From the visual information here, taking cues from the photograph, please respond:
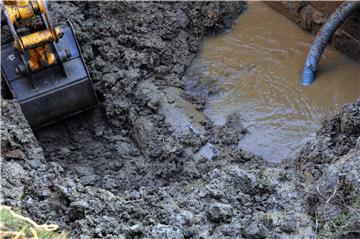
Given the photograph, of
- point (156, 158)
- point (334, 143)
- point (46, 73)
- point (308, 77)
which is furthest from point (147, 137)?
point (308, 77)

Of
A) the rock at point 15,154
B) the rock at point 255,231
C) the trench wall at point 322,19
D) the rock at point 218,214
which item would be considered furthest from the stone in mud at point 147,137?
the trench wall at point 322,19

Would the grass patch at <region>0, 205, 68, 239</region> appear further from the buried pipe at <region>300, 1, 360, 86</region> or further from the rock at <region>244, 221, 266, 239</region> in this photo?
the buried pipe at <region>300, 1, 360, 86</region>

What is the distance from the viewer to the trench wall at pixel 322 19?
6.21 meters

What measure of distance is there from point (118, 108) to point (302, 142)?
2.18 m

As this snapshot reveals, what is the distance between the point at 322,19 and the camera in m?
6.59

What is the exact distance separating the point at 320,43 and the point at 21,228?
433cm

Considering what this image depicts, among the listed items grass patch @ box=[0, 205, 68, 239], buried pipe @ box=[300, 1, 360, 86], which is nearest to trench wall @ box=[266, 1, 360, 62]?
buried pipe @ box=[300, 1, 360, 86]

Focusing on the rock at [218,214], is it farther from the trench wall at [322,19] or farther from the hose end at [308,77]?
the trench wall at [322,19]

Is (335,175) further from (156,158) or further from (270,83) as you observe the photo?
(270,83)

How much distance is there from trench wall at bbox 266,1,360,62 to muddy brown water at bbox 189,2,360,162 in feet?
0.34

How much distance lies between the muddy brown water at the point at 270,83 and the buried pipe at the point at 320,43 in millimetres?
119

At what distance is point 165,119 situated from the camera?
5648mm

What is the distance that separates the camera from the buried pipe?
5.90 meters

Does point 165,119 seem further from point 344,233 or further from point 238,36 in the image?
point 344,233
